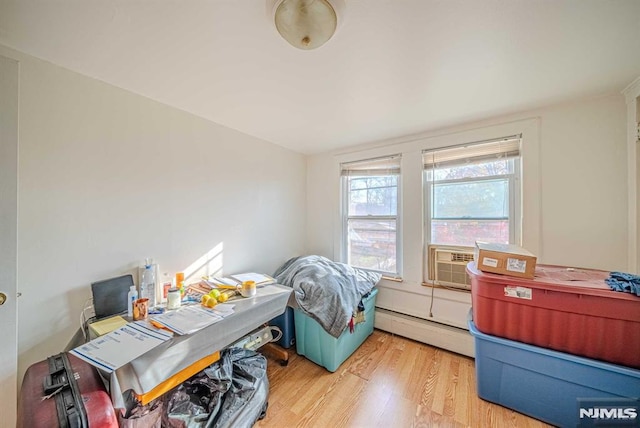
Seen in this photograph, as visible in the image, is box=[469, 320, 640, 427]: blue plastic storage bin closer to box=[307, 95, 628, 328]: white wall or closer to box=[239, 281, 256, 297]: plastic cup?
box=[307, 95, 628, 328]: white wall

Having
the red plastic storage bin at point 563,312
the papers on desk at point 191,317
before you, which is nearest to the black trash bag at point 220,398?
the papers on desk at point 191,317

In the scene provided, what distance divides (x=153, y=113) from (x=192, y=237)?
1032mm

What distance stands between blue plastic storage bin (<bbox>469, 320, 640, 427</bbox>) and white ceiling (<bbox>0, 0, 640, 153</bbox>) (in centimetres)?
177

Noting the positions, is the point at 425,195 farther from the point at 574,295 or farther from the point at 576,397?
the point at 576,397

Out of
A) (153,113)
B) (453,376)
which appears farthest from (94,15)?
(453,376)

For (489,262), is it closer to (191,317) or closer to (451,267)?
(451,267)

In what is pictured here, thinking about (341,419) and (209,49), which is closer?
(209,49)

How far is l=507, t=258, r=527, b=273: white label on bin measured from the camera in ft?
4.69

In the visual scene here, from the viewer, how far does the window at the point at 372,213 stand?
2.63 m

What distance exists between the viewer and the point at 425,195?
2.38m

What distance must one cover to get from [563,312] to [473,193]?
3.76ft

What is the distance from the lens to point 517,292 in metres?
1.44

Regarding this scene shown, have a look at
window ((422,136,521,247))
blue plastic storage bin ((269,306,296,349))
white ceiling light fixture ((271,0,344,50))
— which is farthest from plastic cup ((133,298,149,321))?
window ((422,136,521,247))

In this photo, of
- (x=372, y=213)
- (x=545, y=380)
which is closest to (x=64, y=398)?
(x=545, y=380)
